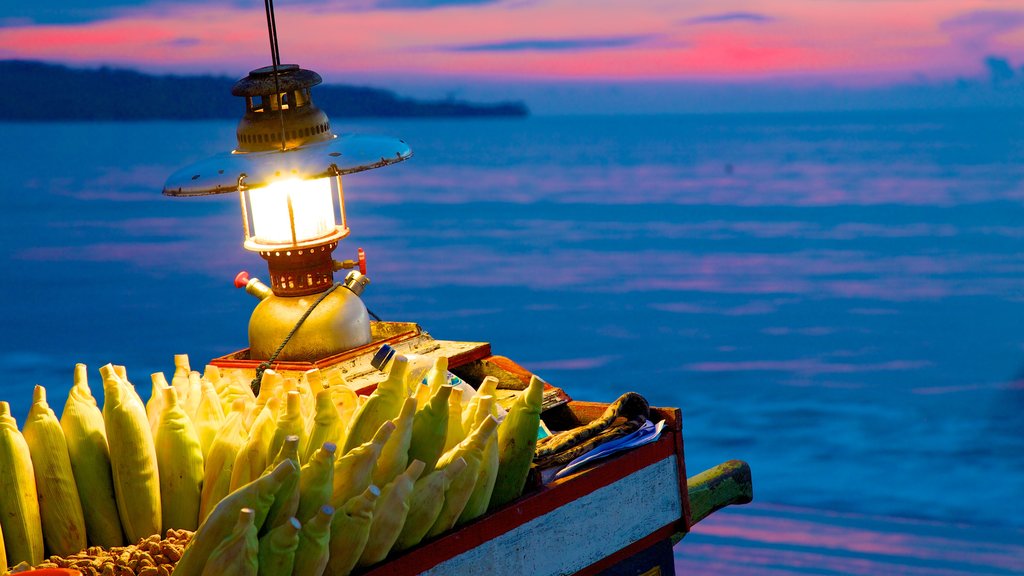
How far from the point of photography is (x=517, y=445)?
2066 mm

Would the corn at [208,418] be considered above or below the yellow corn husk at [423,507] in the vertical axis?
above

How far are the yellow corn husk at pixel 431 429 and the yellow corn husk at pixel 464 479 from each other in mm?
28

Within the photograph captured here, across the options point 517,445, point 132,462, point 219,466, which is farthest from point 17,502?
point 517,445

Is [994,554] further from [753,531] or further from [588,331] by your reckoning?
[588,331]

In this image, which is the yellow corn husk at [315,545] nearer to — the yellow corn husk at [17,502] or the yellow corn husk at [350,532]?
the yellow corn husk at [350,532]

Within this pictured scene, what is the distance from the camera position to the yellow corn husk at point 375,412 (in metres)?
2.02

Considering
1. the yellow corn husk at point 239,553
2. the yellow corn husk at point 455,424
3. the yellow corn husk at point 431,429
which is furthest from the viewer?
the yellow corn husk at point 455,424

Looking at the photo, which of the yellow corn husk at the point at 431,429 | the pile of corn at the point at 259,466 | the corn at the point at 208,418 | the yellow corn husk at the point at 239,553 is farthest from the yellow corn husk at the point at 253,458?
the yellow corn husk at the point at 239,553

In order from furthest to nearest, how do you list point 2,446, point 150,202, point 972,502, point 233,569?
point 150,202 < point 972,502 < point 2,446 < point 233,569

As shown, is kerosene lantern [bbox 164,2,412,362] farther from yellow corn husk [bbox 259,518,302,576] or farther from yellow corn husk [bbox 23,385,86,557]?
yellow corn husk [bbox 259,518,302,576]

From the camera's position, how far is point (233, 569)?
1.63 meters

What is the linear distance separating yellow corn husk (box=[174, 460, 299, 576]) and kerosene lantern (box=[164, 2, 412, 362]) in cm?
98

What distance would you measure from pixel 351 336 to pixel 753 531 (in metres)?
3.92

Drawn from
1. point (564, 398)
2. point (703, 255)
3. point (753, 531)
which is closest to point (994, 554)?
point (753, 531)
